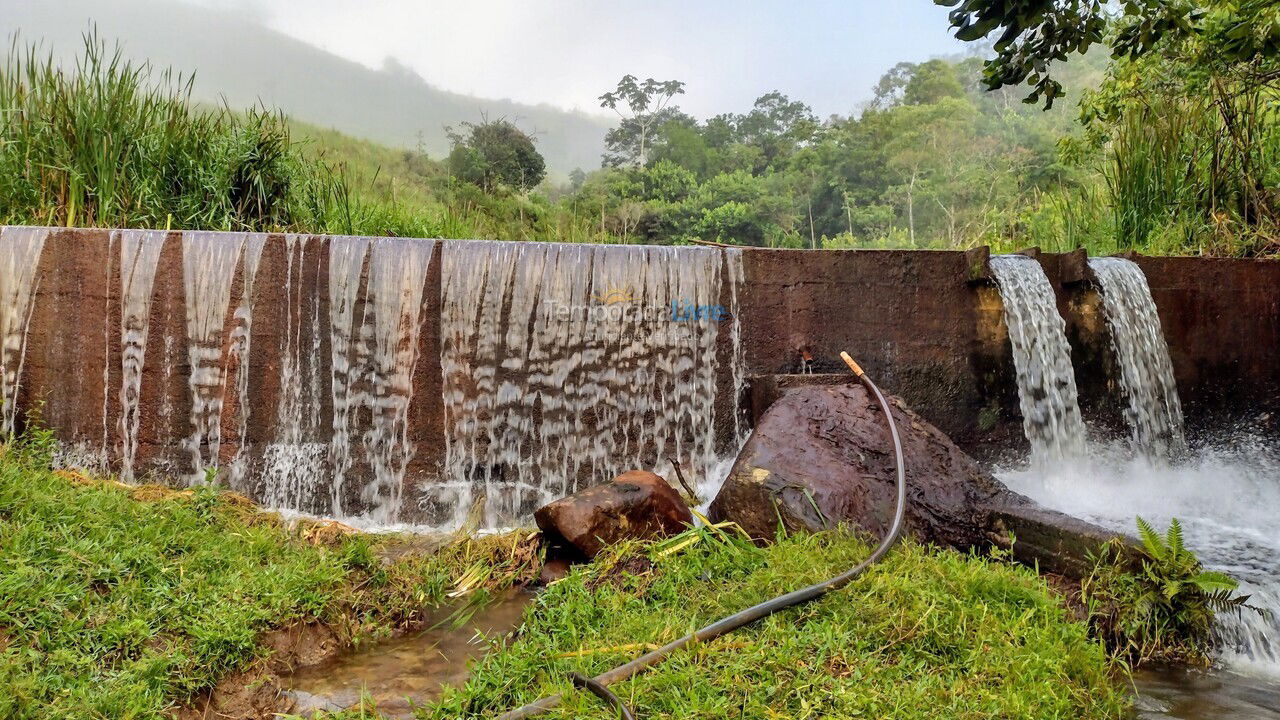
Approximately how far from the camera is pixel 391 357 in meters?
4.68

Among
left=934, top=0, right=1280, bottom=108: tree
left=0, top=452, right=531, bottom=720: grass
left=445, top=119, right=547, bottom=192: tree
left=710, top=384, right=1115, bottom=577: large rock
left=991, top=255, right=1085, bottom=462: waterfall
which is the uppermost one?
left=445, top=119, right=547, bottom=192: tree

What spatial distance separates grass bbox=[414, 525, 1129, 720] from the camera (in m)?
2.13

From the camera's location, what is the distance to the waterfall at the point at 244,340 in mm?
4539

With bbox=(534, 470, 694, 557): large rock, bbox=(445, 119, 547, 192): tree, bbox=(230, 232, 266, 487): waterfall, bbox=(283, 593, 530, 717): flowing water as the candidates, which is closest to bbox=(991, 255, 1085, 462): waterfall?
bbox=(534, 470, 694, 557): large rock

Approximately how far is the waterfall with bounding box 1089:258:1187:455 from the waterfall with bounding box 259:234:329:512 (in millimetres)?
5450

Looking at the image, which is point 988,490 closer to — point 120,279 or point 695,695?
point 695,695

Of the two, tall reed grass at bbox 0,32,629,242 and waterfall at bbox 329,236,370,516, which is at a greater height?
tall reed grass at bbox 0,32,629,242

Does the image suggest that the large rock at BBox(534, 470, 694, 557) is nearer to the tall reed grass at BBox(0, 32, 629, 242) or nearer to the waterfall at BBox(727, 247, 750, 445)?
the waterfall at BBox(727, 247, 750, 445)

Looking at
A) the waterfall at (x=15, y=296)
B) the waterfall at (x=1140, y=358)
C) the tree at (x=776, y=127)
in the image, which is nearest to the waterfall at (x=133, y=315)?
the waterfall at (x=15, y=296)

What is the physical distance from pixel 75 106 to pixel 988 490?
6231 mm

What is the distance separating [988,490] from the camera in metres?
3.80

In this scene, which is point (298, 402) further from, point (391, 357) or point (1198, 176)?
point (1198, 176)

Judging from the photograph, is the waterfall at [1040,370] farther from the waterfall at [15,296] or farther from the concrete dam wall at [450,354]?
the waterfall at [15,296]

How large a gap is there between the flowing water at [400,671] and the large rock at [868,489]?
4.07 feet
